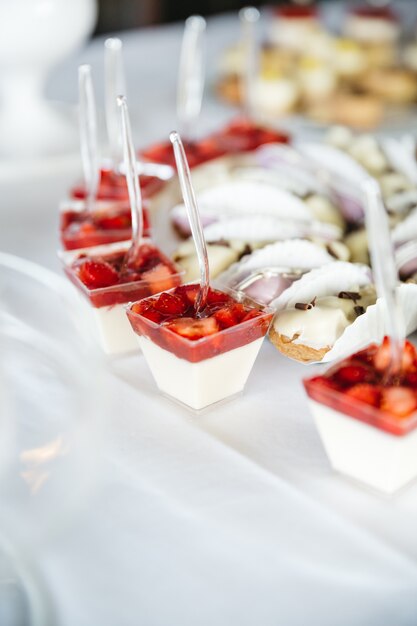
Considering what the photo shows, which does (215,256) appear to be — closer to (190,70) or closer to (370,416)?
(370,416)

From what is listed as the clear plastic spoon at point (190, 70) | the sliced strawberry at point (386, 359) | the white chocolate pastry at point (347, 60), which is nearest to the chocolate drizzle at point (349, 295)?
the sliced strawberry at point (386, 359)

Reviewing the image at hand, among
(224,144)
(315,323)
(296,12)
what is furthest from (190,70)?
(296,12)

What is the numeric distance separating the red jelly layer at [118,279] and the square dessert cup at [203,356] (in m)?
0.09

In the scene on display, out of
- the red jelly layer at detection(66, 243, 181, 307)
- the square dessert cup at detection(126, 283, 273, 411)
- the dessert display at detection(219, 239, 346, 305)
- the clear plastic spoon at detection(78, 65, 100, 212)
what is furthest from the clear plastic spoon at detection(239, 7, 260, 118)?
the square dessert cup at detection(126, 283, 273, 411)

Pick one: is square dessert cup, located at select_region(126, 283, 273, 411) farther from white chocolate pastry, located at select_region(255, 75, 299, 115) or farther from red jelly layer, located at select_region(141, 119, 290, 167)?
white chocolate pastry, located at select_region(255, 75, 299, 115)

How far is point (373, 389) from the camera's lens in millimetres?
841

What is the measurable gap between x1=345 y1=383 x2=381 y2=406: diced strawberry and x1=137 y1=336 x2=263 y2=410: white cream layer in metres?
0.21

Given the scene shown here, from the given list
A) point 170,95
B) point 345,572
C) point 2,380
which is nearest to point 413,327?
point 345,572

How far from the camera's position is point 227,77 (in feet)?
8.20

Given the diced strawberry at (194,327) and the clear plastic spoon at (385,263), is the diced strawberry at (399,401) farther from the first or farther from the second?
the diced strawberry at (194,327)

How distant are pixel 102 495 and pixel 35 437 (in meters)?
0.12

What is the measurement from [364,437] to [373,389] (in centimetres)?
5

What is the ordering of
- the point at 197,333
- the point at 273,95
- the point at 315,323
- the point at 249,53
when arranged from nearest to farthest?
the point at 197,333 → the point at 315,323 → the point at 249,53 → the point at 273,95

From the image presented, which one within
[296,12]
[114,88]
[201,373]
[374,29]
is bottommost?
[374,29]
